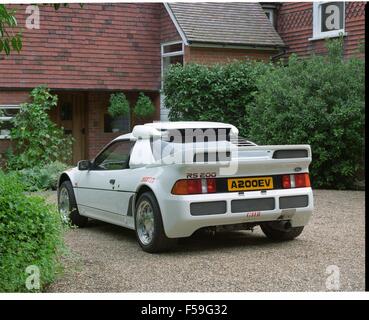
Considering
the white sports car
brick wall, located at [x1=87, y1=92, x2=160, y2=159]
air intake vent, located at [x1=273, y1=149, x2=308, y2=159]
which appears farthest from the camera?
brick wall, located at [x1=87, y1=92, x2=160, y2=159]

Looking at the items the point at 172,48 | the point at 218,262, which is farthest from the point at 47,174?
the point at 218,262

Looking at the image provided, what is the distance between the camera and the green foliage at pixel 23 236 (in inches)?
200

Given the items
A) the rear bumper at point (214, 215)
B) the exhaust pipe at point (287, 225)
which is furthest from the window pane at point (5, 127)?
the rear bumper at point (214, 215)

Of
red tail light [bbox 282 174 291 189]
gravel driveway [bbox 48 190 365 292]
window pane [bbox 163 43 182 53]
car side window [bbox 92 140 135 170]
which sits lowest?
gravel driveway [bbox 48 190 365 292]

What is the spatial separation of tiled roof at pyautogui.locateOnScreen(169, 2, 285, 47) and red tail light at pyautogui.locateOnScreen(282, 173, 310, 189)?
11.7m

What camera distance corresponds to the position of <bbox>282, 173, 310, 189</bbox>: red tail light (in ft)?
24.6

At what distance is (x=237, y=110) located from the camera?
17891 millimetres

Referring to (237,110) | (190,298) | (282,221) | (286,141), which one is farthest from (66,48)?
(190,298)

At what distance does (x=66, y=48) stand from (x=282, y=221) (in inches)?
509

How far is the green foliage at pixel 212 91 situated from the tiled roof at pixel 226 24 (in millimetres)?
1579

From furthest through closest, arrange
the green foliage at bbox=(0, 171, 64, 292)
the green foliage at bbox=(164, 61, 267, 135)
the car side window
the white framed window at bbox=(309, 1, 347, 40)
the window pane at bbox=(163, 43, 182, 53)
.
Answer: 1. the window pane at bbox=(163, 43, 182, 53)
2. the white framed window at bbox=(309, 1, 347, 40)
3. the green foliage at bbox=(164, 61, 267, 135)
4. the car side window
5. the green foliage at bbox=(0, 171, 64, 292)

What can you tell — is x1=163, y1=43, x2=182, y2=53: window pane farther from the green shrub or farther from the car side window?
the car side window

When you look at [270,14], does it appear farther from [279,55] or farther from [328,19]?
[328,19]

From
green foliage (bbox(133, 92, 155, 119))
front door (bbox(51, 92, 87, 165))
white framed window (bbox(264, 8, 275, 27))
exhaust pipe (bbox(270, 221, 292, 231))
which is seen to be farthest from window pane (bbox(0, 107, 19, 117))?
exhaust pipe (bbox(270, 221, 292, 231))
